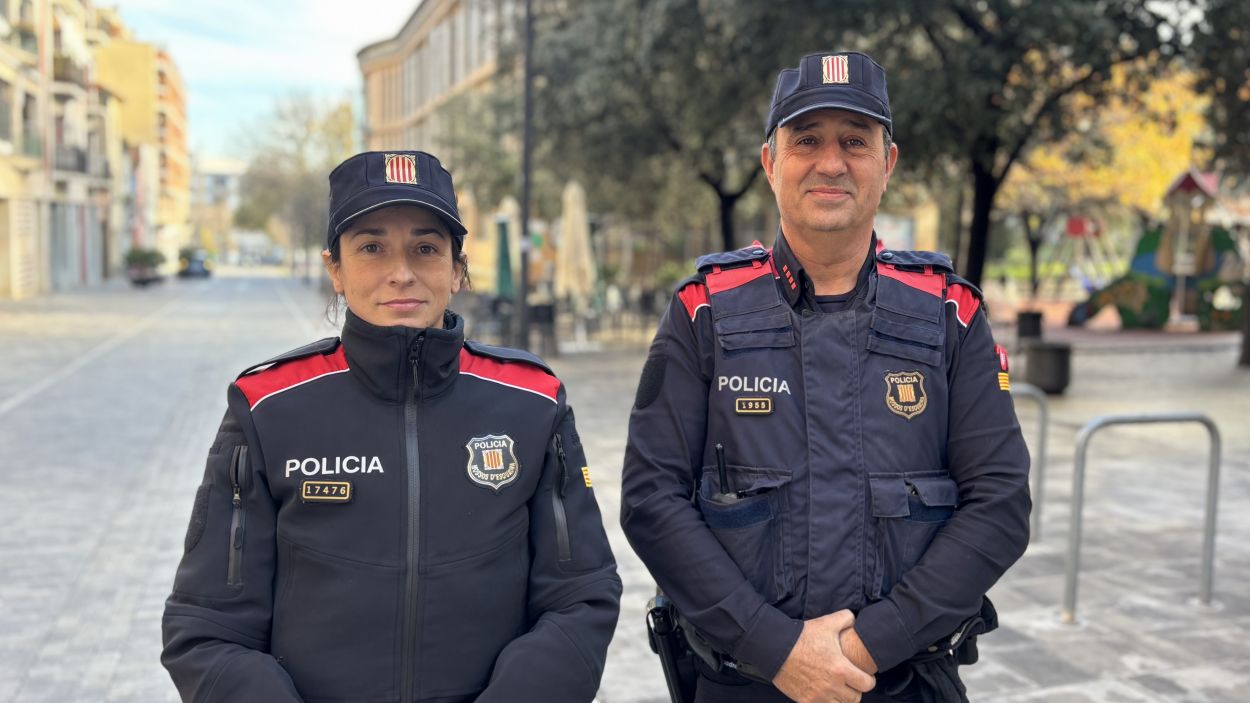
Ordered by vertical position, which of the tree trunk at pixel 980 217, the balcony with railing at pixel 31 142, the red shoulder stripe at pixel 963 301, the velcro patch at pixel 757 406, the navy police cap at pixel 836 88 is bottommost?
the velcro patch at pixel 757 406

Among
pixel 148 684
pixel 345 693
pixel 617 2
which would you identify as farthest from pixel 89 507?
pixel 617 2

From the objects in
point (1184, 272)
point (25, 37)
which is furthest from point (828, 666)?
point (25, 37)

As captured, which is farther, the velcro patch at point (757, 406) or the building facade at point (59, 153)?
the building facade at point (59, 153)

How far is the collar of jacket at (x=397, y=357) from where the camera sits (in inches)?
78.0

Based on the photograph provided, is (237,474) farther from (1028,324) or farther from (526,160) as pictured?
(1028,324)

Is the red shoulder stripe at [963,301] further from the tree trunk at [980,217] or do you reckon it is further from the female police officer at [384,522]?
the tree trunk at [980,217]

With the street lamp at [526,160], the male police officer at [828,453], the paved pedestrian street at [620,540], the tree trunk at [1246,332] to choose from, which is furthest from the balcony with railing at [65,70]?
the male police officer at [828,453]

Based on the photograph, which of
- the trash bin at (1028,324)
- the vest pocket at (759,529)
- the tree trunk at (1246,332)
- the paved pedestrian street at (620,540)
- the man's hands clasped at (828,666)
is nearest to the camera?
the man's hands clasped at (828,666)

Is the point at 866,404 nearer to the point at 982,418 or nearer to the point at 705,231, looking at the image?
the point at 982,418

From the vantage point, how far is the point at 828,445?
2170mm

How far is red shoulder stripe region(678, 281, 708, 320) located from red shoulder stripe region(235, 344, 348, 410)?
0.70 metres

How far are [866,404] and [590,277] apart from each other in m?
17.4

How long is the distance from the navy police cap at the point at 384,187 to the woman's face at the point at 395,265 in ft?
0.08

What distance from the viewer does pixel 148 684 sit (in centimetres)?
448
